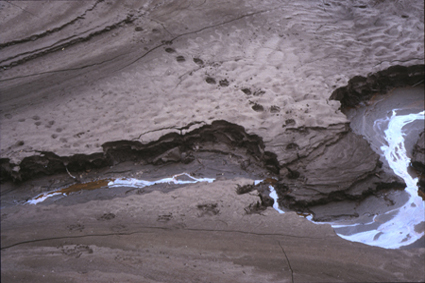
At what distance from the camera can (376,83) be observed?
3.97m

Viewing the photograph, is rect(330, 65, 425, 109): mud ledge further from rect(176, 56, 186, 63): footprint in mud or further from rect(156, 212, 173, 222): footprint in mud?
rect(156, 212, 173, 222): footprint in mud

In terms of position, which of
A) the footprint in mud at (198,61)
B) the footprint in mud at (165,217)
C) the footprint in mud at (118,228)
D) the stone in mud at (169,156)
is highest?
the footprint in mud at (198,61)

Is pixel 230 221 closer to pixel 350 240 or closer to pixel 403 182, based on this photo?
pixel 350 240

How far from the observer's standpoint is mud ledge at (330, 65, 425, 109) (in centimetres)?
383

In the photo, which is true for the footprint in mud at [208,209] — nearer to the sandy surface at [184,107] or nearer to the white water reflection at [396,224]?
the sandy surface at [184,107]

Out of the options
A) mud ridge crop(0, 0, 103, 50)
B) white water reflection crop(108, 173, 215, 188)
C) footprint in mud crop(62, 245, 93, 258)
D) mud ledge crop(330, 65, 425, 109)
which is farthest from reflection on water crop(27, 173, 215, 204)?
mud ridge crop(0, 0, 103, 50)

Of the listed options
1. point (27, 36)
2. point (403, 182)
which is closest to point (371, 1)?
point (403, 182)

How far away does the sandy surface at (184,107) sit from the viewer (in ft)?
8.12

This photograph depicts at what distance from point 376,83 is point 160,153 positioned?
245 centimetres

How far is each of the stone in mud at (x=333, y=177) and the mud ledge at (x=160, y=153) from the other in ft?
0.76

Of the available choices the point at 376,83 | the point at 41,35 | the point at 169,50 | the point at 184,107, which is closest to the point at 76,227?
the point at 184,107

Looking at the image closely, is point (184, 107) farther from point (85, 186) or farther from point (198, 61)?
point (85, 186)

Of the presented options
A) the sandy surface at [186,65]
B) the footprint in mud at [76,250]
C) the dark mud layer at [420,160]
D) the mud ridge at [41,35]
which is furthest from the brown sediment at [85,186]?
the dark mud layer at [420,160]

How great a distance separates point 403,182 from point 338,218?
0.75m
